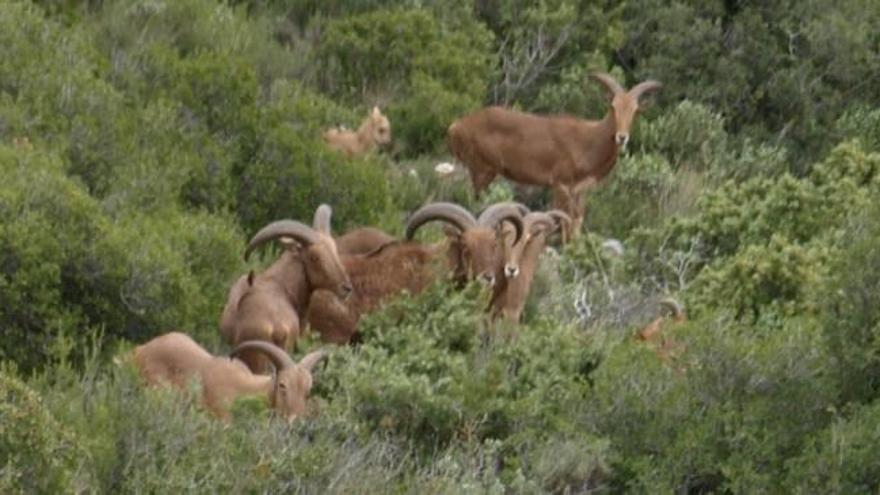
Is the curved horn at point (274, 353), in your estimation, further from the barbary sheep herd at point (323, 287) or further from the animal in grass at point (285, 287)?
the animal in grass at point (285, 287)

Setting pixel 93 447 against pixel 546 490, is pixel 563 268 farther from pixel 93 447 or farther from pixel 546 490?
pixel 93 447

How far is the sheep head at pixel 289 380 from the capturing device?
18438mm

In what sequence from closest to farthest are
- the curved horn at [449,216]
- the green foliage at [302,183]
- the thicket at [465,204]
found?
the thicket at [465,204], the curved horn at [449,216], the green foliage at [302,183]

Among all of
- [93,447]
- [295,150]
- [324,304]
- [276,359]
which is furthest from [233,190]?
[93,447]

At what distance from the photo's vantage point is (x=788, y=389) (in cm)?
1855

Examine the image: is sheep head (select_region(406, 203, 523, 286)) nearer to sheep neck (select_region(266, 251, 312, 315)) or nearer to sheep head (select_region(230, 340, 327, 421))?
sheep neck (select_region(266, 251, 312, 315))

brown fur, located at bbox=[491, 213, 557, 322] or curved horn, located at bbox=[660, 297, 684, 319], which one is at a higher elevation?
brown fur, located at bbox=[491, 213, 557, 322]

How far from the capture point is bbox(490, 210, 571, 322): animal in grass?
886 inches

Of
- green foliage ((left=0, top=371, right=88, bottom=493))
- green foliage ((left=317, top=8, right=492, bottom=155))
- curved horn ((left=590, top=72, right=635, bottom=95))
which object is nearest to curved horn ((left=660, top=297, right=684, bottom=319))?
curved horn ((left=590, top=72, right=635, bottom=95))

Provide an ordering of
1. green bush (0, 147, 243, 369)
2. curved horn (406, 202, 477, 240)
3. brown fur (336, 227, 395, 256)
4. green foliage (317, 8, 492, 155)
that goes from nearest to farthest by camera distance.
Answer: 1. green bush (0, 147, 243, 369)
2. curved horn (406, 202, 477, 240)
3. brown fur (336, 227, 395, 256)
4. green foliage (317, 8, 492, 155)

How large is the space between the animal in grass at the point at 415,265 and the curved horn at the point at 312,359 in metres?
2.01

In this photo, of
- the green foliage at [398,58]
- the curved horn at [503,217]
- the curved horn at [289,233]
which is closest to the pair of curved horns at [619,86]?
the green foliage at [398,58]

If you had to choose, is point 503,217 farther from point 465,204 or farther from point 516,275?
point 465,204

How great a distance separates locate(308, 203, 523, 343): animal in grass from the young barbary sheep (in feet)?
6.94
